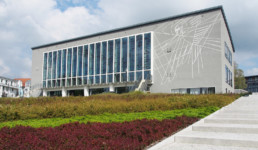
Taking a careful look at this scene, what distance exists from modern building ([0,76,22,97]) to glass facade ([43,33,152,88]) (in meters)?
37.2

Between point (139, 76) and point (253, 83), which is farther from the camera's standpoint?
point (253, 83)

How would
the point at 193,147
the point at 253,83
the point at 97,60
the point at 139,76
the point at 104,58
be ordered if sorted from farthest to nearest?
the point at 253,83 → the point at 97,60 → the point at 104,58 → the point at 139,76 → the point at 193,147

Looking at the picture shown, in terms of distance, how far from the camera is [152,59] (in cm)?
3300

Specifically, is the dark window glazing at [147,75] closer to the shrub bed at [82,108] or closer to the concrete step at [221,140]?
the shrub bed at [82,108]

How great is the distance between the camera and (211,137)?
5312 millimetres

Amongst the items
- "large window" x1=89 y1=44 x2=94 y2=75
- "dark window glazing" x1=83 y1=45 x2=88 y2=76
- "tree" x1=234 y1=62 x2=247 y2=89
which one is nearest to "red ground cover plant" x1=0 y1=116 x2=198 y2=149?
"large window" x1=89 y1=44 x2=94 y2=75

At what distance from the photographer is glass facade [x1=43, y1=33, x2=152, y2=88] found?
34094mm

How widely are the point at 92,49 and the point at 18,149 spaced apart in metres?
36.8

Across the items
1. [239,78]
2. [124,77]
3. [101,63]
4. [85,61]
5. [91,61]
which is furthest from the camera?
[239,78]

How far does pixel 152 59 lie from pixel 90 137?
28431mm

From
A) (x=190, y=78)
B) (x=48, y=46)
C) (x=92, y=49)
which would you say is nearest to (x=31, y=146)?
(x=190, y=78)

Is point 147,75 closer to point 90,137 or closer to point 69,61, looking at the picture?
point 69,61

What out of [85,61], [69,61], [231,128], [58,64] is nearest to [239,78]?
[85,61]

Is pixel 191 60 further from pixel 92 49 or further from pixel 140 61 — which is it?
pixel 92 49
